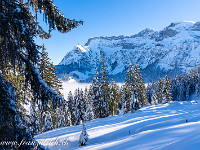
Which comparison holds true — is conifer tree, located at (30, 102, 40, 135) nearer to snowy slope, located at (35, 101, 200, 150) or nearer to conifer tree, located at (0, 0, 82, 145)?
conifer tree, located at (0, 0, 82, 145)

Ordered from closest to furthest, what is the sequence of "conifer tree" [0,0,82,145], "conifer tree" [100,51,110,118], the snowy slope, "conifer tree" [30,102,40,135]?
1. "conifer tree" [0,0,82,145]
2. the snowy slope
3. "conifer tree" [30,102,40,135]
4. "conifer tree" [100,51,110,118]

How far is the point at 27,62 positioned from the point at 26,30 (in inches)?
33.7

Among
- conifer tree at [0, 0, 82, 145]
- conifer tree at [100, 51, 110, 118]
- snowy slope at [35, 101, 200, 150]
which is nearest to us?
conifer tree at [0, 0, 82, 145]

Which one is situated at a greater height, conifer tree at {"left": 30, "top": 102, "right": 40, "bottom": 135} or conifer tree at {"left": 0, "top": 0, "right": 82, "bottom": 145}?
conifer tree at {"left": 0, "top": 0, "right": 82, "bottom": 145}

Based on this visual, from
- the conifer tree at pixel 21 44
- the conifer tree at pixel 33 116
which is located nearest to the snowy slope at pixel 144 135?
the conifer tree at pixel 33 116

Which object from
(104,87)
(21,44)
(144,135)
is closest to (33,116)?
(144,135)

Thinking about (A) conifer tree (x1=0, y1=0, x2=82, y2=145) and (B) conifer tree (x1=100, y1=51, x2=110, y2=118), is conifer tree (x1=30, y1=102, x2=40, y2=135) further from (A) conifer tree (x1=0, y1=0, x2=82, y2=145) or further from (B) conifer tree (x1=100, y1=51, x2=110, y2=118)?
(B) conifer tree (x1=100, y1=51, x2=110, y2=118)

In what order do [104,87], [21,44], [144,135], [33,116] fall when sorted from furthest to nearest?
[104,87] → [33,116] → [144,135] → [21,44]

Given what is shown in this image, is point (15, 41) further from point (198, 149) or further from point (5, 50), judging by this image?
point (198, 149)

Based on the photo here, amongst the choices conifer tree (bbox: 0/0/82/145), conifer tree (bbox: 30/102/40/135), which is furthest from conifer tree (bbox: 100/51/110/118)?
conifer tree (bbox: 0/0/82/145)

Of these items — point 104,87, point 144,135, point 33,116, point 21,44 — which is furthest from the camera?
point 104,87

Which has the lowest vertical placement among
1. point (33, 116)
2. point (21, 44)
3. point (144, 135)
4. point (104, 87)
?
point (33, 116)

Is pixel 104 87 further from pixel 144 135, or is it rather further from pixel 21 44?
pixel 21 44

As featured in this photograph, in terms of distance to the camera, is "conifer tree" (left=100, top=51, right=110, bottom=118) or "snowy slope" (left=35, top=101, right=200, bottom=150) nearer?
"snowy slope" (left=35, top=101, right=200, bottom=150)
